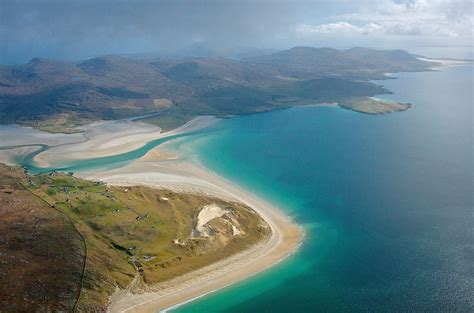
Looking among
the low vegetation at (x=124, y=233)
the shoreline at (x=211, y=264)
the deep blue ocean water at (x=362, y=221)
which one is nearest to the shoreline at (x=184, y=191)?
the shoreline at (x=211, y=264)

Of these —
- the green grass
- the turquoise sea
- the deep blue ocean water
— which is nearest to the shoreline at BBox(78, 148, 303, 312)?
the green grass

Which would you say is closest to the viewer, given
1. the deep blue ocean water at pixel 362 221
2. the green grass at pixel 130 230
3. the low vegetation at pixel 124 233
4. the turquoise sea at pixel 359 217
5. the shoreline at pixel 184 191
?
the deep blue ocean water at pixel 362 221

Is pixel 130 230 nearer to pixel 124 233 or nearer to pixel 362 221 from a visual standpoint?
pixel 124 233

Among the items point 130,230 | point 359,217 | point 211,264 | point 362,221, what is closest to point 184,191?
point 130,230

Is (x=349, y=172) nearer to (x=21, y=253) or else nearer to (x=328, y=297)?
(x=328, y=297)

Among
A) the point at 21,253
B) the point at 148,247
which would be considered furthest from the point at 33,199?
the point at 148,247

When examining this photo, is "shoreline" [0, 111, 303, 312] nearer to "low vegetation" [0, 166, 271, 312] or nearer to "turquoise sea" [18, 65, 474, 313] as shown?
"low vegetation" [0, 166, 271, 312]

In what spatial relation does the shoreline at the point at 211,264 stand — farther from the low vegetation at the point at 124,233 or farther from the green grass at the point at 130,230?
the green grass at the point at 130,230
